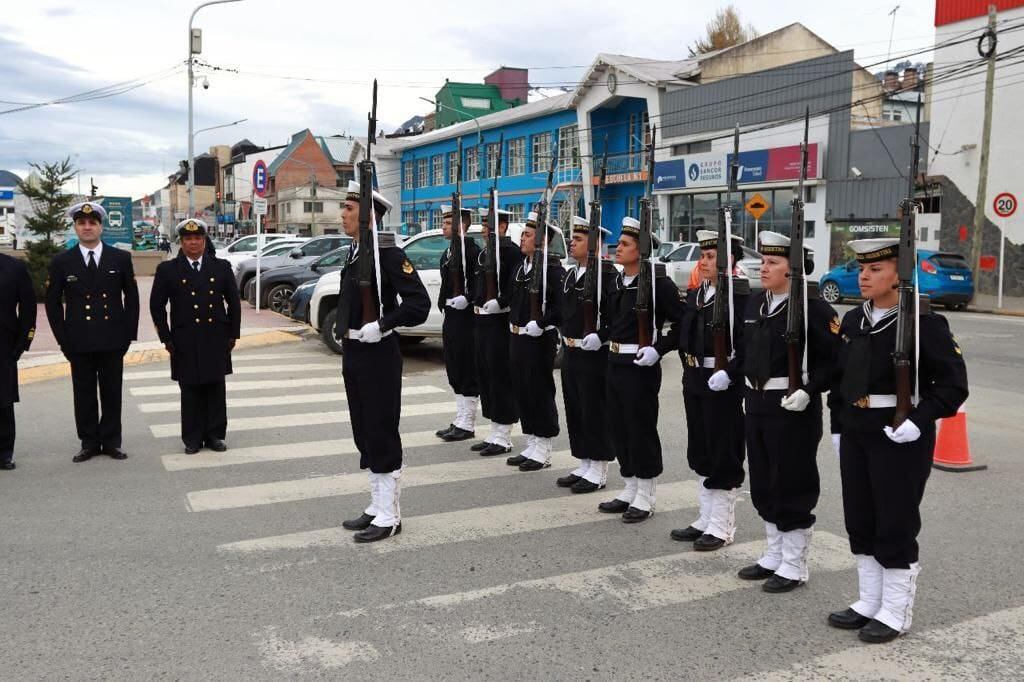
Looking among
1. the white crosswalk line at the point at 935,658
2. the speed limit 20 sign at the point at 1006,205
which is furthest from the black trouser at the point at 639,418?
the speed limit 20 sign at the point at 1006,205

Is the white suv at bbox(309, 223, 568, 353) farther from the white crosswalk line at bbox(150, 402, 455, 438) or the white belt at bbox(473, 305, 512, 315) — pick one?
the white belt at bbox(473, 305, 512, 315)

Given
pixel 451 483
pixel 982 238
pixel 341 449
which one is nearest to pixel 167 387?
pixel 341 449

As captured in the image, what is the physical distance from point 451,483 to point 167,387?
5572 mm

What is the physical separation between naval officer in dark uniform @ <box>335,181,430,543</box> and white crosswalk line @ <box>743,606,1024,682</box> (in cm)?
261

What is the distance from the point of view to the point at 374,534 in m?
5.58

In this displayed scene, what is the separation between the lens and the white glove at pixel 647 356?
5.82m

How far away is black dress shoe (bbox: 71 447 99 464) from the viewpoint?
7.47 meters

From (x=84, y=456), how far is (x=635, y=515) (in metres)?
4.57

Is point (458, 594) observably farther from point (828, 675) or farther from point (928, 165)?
point (928, 165)

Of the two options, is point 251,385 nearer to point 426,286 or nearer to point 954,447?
point 426,286

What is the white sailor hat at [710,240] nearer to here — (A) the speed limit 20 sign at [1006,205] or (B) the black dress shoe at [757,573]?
(B) the black dress shoe at [757,573]

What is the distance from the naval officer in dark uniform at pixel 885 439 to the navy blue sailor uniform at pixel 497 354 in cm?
404

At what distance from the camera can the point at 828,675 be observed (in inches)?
151

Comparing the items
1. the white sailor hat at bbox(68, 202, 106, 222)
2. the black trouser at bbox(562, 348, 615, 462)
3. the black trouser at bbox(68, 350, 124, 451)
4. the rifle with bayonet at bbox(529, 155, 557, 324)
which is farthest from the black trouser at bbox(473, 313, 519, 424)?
the white sailor hat at bbox(68, 202, 106, 222)
